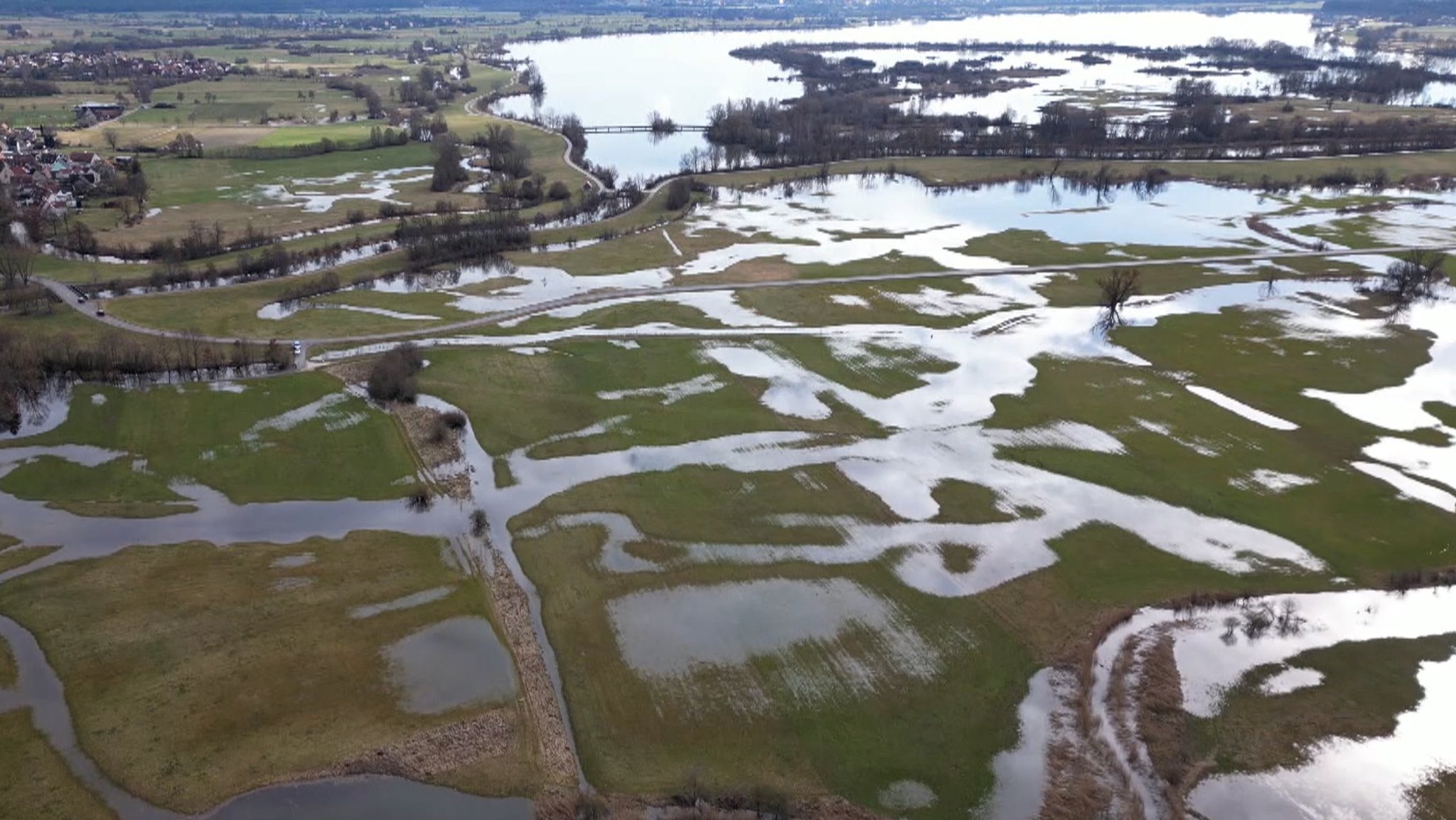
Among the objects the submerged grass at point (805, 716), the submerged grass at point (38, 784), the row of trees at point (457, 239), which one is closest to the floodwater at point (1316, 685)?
the submerged grass at point (805, 716)

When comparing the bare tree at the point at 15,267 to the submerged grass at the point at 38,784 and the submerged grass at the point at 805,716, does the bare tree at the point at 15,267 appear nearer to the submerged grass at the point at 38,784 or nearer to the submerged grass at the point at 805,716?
the submerged grass at the point at 38,784

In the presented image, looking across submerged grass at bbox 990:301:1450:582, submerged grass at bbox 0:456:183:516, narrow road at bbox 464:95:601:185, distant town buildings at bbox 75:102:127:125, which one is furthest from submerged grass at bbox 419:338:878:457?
distant town buildings at bbox 75:102:127:125

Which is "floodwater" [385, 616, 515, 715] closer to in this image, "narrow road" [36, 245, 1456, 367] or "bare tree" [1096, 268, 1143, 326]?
"narrow road" [36, 245, 1456, 367]

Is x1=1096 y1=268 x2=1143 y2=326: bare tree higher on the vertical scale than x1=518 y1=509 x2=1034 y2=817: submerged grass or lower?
higher

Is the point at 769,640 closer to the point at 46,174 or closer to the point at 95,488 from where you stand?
the point at 95,488

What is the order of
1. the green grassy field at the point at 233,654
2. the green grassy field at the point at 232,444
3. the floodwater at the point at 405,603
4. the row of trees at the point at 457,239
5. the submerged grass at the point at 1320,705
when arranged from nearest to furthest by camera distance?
1. the green grassy field at the point at 233,654
2. the submerged grass at the point at 1320,705
3. the floodwater at the point at 405,603
4. the green grassy field at the point at 232,444
5. the row of trees at the point at 457,239

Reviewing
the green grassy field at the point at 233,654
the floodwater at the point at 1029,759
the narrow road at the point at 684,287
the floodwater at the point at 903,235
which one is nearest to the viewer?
the floodwater at the point at 1029,759
